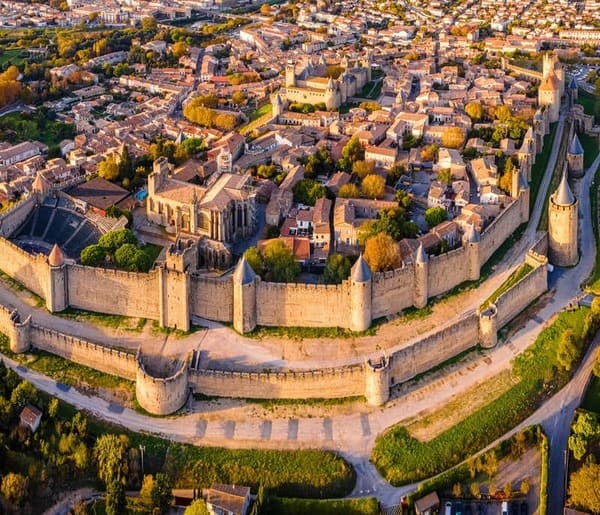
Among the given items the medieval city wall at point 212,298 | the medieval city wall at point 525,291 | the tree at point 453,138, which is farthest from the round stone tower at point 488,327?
the tree at point 453,138

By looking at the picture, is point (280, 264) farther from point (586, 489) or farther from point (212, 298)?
point (586, 489)

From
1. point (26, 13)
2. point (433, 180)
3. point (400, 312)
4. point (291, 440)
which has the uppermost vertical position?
point (26, 13)

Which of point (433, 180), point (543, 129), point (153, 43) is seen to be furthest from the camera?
point (153, 43)

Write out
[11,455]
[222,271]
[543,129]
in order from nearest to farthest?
[11,455], [222,271], [543,129]

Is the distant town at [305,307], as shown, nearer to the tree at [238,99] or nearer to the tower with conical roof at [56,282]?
the tower with conical roof at [56,282]

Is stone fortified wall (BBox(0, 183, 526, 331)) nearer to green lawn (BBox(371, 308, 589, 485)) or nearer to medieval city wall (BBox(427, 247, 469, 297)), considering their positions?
medieval city wall (BBox(427, 247, 469, 297))

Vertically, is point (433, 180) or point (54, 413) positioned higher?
point (433, 180)

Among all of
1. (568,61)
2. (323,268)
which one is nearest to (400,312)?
(323,268)

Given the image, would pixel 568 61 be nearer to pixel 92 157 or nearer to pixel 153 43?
pixel 153 43
